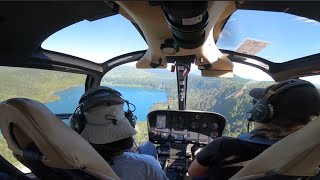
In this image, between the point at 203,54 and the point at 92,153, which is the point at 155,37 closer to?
the point at 203,54

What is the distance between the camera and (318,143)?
100 cm

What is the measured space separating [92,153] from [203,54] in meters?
1.21

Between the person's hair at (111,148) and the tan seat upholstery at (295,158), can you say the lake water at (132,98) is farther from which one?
the tan seat upholstery at (295,158)

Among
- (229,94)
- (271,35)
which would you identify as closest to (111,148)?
(271,35)

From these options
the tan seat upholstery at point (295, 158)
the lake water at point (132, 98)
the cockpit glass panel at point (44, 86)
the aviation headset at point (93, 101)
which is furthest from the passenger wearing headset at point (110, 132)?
the lake water at point (132, 98)

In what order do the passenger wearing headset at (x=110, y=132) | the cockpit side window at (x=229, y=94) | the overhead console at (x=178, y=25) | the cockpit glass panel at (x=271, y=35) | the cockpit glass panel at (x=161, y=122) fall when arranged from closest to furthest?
1. the overhead console at (x=178, y=25)
2. the passenger wearing headset at (x=110, y=132)
3. the cockpit glass panel at (x=271, y=35)
4. the cockpit side window at (x=229, y=94)
5. the cockpit glass panel at (x=161, y=122)

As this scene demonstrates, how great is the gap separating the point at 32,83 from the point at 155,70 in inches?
44.1

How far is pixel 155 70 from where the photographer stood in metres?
3.11

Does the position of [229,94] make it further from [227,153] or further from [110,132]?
[110,132]

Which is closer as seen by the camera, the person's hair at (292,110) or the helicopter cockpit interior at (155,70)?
the helicopter cockpit interior at (155,70)

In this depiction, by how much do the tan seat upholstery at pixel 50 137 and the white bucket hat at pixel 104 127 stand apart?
11.0 inches

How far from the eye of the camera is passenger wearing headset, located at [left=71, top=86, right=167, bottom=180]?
4.80 ft

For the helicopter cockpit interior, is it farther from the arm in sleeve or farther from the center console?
the arm in sleeve

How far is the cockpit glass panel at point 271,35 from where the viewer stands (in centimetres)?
234
